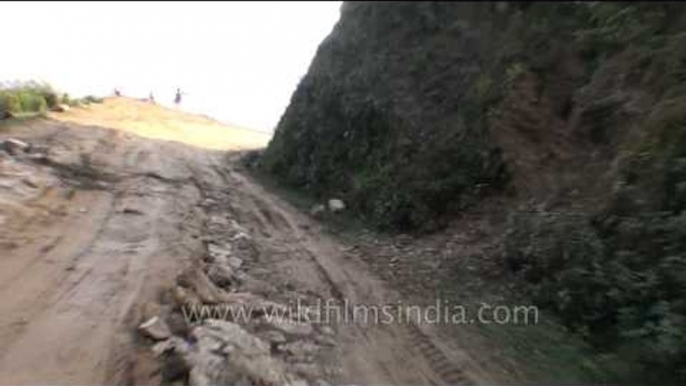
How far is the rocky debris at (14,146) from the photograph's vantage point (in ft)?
37.2

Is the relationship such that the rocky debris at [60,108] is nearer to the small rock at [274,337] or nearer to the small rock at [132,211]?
the small rock at [132,211]

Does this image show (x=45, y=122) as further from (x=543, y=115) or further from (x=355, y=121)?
(x=543, y=115)

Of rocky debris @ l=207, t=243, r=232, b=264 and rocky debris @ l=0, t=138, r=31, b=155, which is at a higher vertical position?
rocky debris @ l=207, t=243, r=232, b=264

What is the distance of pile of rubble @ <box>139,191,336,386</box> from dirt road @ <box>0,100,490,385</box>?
36mm

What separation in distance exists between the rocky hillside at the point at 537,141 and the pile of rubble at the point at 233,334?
7.85 ft

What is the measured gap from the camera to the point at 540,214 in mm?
8195

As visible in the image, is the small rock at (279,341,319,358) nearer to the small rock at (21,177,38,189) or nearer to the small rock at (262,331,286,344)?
the small rock at (262,331,286,344)

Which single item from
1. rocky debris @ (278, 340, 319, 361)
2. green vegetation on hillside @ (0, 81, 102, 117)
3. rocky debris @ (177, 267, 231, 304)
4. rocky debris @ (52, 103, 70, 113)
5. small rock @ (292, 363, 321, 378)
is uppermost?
rocky debris @ (177, 267, 231, 304)

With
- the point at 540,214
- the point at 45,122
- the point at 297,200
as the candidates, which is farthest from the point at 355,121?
the point at 45,122

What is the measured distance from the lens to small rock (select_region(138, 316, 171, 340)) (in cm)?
559

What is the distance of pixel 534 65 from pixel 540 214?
350 centimetres

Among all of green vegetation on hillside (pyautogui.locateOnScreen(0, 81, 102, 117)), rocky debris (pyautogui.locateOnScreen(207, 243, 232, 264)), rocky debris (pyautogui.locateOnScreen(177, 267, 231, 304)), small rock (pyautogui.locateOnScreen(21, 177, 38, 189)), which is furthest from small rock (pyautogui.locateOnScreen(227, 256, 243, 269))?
green vegetation on hillside (pyautogui.locateOnScreen(0, 81, 102, 117))

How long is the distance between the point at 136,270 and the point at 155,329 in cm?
160

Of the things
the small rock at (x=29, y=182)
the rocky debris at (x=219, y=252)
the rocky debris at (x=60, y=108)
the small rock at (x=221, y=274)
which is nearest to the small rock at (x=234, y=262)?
the rocky debris at (x=219, y=252)
